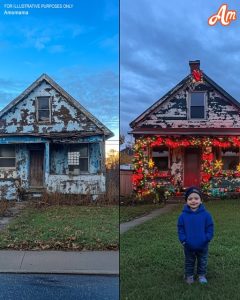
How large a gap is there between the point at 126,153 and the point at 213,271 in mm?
987

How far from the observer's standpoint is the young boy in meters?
2.14

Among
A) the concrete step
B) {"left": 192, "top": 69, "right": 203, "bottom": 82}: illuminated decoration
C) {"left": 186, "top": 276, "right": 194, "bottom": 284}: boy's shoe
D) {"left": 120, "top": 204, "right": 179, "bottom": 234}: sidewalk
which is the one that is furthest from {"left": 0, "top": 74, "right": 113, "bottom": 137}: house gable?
{"left": 186, "top": 276, "right": 194, "bottom": 284}: boy's shoe

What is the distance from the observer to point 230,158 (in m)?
2.26

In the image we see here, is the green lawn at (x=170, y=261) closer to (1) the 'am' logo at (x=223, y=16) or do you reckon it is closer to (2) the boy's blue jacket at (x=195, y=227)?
(2) the boy's blue jacket at (x=195, y=227)

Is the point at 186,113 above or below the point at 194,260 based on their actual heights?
above

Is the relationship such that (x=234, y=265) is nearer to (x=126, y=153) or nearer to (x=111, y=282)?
(x=111, y=282)

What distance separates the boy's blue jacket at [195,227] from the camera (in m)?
2.14

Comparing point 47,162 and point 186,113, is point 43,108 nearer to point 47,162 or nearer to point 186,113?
point 47,162

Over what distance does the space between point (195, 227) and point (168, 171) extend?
29 centimetres

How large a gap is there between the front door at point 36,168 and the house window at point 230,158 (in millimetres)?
888

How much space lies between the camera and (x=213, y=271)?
2586mm

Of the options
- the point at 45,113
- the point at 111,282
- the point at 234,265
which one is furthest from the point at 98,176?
the point at 234,265

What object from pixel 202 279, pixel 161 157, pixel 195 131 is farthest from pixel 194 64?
pixel 202 279

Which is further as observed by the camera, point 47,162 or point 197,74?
point 197,74
